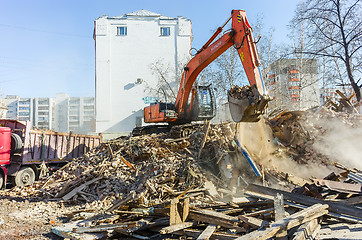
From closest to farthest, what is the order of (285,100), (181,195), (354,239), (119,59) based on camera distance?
(354,239) < (181,195) < (285,100) < (119,59)

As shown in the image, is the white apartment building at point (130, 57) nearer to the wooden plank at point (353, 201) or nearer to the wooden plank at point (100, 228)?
the wooden plank at point (100, 228)

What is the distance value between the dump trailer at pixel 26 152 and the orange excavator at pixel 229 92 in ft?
14.8

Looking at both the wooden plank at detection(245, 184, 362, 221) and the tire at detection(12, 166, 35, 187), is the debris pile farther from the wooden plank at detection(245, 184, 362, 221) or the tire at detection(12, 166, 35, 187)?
the tire at detection(12, 166, 35, 187)

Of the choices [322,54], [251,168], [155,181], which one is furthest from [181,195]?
[322,54]

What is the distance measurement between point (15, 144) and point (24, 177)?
136 cm

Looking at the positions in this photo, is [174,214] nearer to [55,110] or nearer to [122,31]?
[122,31]

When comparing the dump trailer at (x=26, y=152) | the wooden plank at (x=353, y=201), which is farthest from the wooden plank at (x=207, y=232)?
the dump trailer at (x=26, y=152)

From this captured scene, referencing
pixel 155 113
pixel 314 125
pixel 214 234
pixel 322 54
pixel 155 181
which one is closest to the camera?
pixel 214 234

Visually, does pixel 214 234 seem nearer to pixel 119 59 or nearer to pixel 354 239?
pixel 354 239

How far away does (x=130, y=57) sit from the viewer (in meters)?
31.9

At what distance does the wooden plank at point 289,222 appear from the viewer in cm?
Result: 338

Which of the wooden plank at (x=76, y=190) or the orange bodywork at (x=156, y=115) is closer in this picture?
the wooden plank at (x=76, y=190)

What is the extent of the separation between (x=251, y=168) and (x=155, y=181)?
2.90 metres

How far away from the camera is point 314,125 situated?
932cm
